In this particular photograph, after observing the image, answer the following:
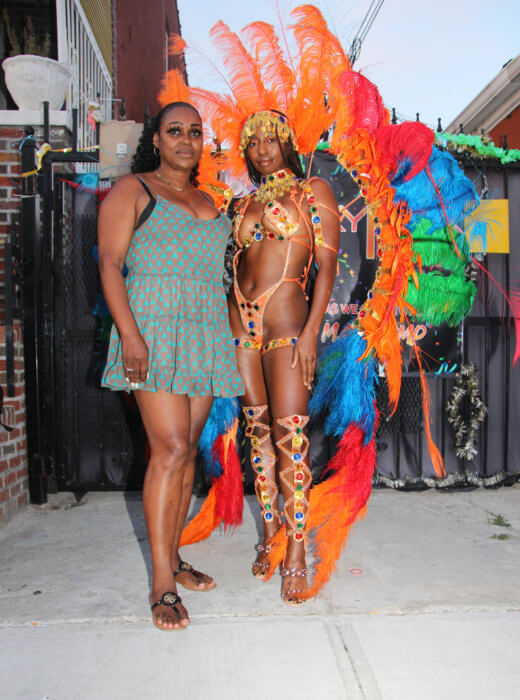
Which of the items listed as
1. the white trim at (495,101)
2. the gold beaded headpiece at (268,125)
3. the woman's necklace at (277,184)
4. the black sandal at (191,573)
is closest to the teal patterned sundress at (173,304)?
the woman's necklace at (277,184)

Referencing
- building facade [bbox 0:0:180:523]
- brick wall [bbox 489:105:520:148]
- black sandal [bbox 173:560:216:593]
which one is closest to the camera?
black sandal [bbox 173:560:216:593]

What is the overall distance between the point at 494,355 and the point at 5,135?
370cm

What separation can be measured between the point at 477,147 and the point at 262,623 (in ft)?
11.1

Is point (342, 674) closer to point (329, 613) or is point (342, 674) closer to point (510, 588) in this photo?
point (329, 613)

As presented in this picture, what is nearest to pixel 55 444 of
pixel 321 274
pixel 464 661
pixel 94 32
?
pixel 321 274

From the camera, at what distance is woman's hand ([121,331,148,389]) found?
6.82 feet

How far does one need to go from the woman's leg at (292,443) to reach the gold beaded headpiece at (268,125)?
0.99m

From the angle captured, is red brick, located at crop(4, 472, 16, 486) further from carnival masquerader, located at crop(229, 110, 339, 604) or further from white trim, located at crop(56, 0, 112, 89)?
white trim, located at crop(56, 0, 112, 89)

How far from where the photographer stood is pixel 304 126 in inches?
109

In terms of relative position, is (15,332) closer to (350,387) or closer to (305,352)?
(305,352)

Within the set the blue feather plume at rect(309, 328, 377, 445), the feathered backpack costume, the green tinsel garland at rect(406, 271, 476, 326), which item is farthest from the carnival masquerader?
the green tinsel garland at rect(406, 271, 476, 326)

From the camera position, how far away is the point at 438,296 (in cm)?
325

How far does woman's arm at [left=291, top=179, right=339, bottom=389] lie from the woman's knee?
620mm

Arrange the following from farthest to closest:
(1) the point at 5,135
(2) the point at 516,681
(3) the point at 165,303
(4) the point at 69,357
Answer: (4) the point at 69,357, (1) the point at 5,135, (3) the point at 165,303, (2) the point at 516,681
